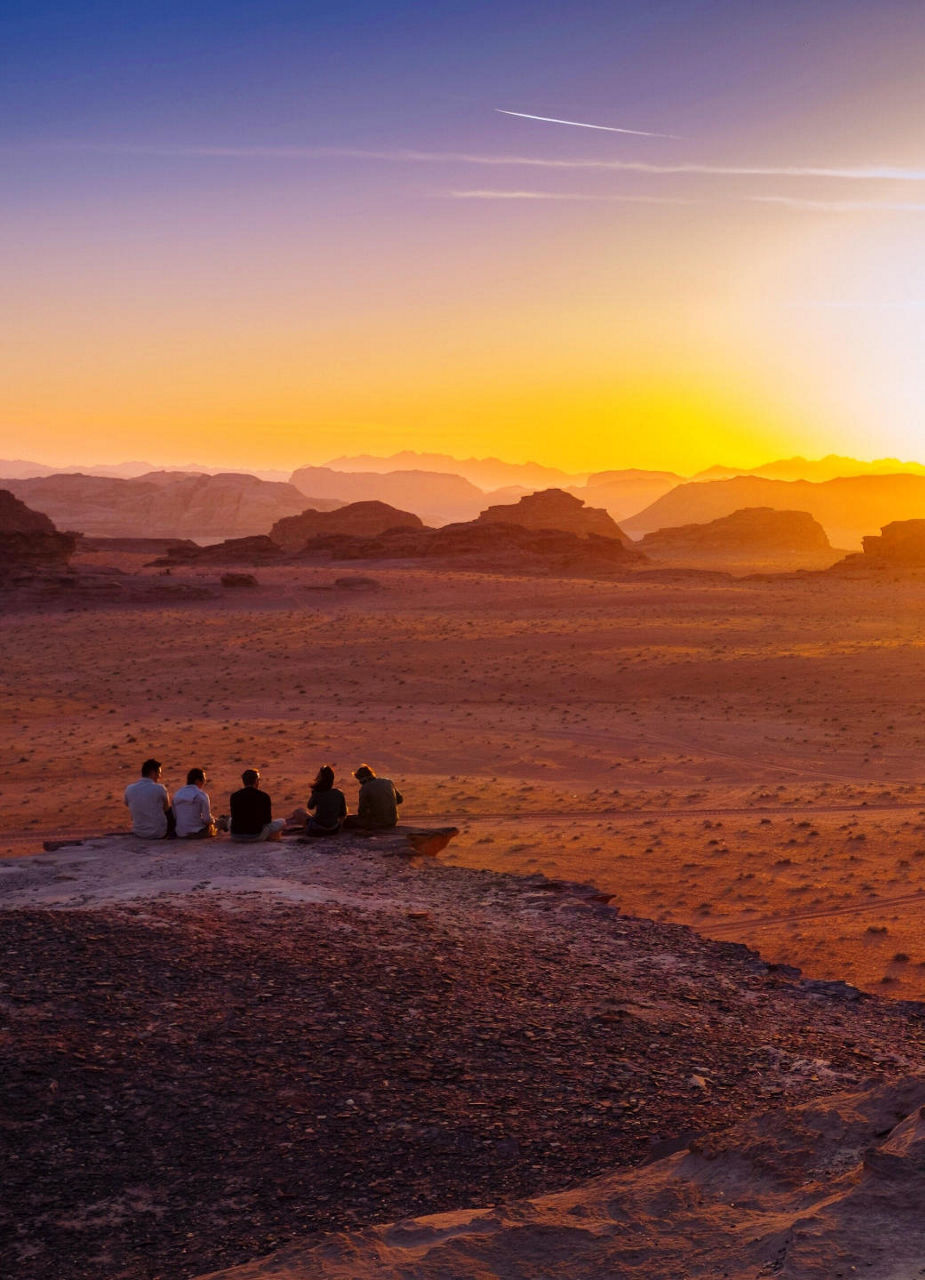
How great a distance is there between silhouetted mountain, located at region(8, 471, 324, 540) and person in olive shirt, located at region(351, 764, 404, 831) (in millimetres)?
154053

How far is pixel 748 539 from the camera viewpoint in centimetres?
11400

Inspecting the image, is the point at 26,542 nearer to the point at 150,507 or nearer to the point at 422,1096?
the point at 422,1096

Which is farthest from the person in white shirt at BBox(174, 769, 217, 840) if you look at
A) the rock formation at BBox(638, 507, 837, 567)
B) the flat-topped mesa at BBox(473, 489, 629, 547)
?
the rock formation at BBox(638, 507, 837, 567)

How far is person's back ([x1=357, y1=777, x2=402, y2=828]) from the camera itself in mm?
12023

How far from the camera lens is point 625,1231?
4.51 m

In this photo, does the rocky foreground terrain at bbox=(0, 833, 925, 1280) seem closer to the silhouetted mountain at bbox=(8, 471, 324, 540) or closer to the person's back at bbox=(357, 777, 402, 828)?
the person's back at bbox=(357, 777, 402, 828)

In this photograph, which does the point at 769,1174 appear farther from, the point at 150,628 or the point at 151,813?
the point at 150,628

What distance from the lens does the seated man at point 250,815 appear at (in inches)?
446

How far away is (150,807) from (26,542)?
48859mm

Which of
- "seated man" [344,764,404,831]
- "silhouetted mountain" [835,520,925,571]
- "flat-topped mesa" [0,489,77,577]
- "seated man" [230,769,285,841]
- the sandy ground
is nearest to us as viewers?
"seated man" [230,769,285,841]

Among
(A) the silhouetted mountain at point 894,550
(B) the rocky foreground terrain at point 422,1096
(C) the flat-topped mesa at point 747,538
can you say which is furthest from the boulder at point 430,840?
(C) the flat-topped mesa at point 747,538

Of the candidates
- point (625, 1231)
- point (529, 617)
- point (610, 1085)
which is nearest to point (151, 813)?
point (610, 1085)

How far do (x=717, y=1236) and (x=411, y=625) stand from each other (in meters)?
37.2

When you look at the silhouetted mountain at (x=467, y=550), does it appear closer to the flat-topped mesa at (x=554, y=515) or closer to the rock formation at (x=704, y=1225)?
the flat-topped mesa at (x=554, y=515)
